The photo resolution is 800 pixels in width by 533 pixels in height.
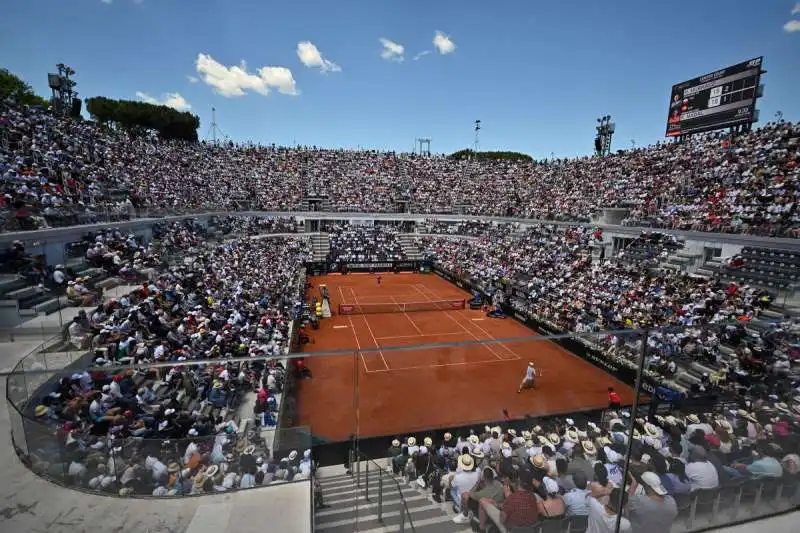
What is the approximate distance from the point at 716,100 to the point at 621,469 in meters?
42.9

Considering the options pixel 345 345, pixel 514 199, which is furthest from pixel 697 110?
pixel 345 345

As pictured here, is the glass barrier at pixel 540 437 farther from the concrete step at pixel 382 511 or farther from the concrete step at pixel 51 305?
the concrete step at pixel 51 305

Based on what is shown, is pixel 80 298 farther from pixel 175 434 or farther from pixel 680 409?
pixel 680 409

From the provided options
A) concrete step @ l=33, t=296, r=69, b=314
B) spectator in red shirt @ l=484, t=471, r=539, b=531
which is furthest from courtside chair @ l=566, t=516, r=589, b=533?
concrete step @ l=33, t=296, r=69, b=314

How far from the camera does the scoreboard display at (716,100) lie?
32031 mm

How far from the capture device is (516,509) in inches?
154

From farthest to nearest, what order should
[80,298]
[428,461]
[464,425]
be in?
1. [80,298]
2. [464,425]
3. [428,461]

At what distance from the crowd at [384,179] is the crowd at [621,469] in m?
18.4

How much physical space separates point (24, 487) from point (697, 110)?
157 ft

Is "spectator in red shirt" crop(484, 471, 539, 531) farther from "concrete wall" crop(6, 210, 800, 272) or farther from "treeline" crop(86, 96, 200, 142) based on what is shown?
"treeline" crop(86, 96, 200, 142)

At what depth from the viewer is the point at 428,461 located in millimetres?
6129

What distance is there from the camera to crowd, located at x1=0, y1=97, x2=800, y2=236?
21625 millimetres

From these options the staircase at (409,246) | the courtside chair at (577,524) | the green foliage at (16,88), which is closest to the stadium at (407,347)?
the courtside chair at (577,524)

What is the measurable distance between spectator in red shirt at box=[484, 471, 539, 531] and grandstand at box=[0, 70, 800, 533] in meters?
0.05
